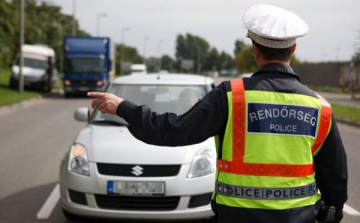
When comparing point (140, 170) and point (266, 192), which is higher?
point (266, 192)

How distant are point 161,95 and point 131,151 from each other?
1.45m

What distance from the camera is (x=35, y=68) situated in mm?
32781

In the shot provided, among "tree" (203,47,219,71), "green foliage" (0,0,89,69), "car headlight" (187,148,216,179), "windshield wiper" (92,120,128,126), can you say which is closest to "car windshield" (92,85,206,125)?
"windshield wiper" (92,120,128,126)

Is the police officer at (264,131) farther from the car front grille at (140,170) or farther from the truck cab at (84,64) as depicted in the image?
the truck cab at (84,64)

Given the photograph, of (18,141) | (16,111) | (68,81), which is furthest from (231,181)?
(68,81)

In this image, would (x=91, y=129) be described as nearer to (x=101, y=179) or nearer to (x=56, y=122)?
(x=101, y=179)

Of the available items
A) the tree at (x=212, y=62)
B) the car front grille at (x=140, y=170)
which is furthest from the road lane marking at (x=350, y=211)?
the tree at (x=212, y=62)

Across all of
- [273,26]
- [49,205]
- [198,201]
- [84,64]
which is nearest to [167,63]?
[84,64]

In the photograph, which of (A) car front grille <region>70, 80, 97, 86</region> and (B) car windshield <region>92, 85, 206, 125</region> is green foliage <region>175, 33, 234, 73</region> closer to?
(A) car front grille <region>70, 80, 97, 86</region>

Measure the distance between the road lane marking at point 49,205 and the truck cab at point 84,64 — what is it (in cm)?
2219

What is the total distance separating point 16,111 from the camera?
2061 centimetres

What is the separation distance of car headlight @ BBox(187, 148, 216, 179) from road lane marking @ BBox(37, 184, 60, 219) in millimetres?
1807

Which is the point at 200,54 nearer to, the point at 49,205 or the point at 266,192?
the point at 49,205

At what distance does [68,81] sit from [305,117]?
2750cm
